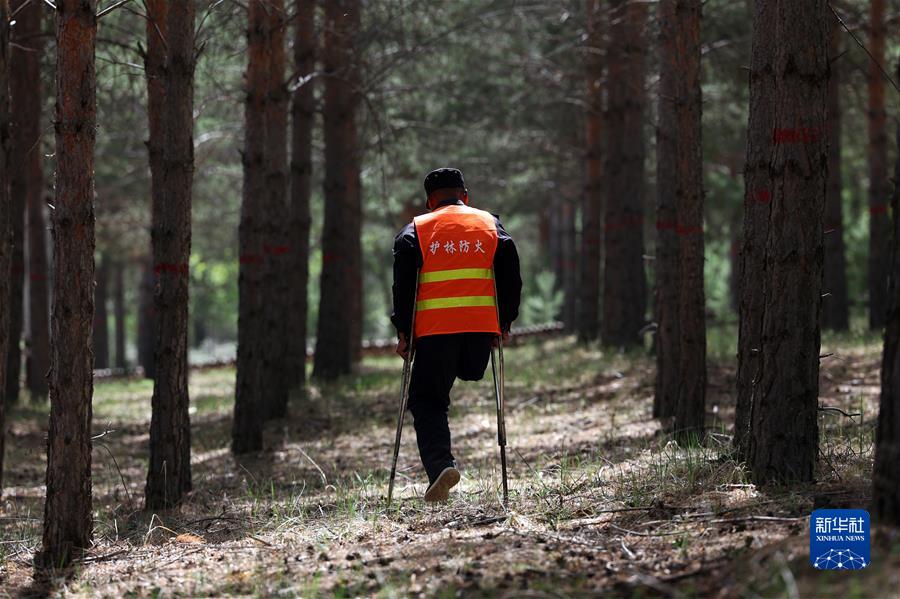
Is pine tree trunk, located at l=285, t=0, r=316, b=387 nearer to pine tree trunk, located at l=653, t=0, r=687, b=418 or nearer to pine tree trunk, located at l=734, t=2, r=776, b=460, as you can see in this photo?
pine tree trunk, located at l=653, t=0, r=687, b=418

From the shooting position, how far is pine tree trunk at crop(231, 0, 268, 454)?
11.0 meters

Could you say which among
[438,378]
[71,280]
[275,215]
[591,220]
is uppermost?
[591,220]

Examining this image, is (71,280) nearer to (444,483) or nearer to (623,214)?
(444,483)

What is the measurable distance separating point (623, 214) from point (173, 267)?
10.7 metres

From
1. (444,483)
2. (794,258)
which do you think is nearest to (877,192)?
(794,258)

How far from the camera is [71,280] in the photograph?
19.8 feet

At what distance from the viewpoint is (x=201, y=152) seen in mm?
21891

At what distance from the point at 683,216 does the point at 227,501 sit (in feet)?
14.7

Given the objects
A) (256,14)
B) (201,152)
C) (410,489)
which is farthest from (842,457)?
(201,152)

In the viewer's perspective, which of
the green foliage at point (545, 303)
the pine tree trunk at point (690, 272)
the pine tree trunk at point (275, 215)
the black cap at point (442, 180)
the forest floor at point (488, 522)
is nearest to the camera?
the forest floor at point (488, 522)

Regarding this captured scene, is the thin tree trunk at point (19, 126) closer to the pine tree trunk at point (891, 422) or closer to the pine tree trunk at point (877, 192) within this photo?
the pine tree trunk at point (891, 422)

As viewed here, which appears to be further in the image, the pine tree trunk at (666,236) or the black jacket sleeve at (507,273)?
the pine tree trunk at (666,236)

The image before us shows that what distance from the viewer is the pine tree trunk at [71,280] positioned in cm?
607

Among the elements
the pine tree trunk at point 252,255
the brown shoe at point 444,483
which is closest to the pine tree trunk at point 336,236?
the pine tree trunk at point 252,255
